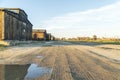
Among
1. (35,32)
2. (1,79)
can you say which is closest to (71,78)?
(1,79)

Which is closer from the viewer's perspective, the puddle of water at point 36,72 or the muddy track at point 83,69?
the muddy track at point 83,69

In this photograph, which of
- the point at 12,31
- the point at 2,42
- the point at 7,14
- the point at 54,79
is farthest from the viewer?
the point at 12,31

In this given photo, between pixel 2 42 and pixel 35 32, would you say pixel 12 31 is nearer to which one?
pixel 2 42

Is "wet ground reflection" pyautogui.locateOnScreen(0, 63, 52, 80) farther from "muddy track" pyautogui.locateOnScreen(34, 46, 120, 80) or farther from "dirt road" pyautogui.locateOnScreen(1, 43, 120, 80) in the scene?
"muddy track" pyautogui.locateOnScreen(34, 46, 120, 80)

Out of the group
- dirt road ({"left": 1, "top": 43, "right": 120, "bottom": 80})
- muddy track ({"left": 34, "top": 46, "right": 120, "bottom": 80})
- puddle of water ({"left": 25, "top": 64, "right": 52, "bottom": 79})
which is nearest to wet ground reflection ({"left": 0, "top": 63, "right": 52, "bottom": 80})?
puddle of water ({"left": 25, "top": 64, "right": 52, "bottom": 79})

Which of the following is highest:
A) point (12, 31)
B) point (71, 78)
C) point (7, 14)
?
point (7, 14)

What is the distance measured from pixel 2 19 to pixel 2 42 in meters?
4.57

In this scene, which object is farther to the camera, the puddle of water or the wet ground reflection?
the puddle of water

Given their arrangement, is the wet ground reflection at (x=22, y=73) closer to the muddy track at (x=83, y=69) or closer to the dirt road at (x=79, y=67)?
the dirt road at (x=79, y=67)

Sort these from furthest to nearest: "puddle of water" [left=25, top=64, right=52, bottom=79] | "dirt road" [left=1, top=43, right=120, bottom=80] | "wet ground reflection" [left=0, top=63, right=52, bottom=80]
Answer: "puddle of water" [left=25, top=64, right=52, bottom=79], "dirt road" [left=1, top=43, right=120, bottom=80], "wet ground reflection" [left=0, top=63, right=52, bottom=80]

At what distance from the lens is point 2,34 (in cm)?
3684

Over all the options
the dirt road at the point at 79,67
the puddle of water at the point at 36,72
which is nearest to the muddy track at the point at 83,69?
the dirt road at the point at 79,67

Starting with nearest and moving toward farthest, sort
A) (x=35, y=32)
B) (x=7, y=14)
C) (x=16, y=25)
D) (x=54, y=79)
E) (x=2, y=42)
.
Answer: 1. (x=54, y=79)
2. (x=2, y=42)
3. (x=7, y=14)
4. (x=16, y=25)
5. (x=35, y=32)

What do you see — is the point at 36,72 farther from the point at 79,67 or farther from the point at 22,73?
the point at 79,67
